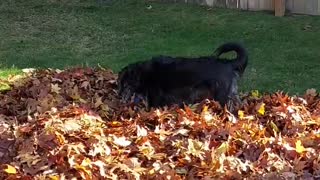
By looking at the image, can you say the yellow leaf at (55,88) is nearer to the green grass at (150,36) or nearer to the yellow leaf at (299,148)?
the green grass at (150,36)

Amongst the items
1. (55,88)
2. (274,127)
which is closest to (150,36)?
(55,88)

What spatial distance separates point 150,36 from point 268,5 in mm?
1932

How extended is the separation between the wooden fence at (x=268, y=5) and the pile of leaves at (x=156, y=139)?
4.17 metres

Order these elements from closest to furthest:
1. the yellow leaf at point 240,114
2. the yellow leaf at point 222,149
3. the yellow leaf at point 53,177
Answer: the yellow leaf at point 53,177 → the yellow leaf at point 222,149 → the yellow leaf at point 240,114

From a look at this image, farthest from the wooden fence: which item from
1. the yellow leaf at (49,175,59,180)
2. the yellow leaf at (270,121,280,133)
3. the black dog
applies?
the yellow leaf at (49,175,59,180)

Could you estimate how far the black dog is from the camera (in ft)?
15.8

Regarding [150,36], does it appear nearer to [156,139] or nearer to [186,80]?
[186,80]

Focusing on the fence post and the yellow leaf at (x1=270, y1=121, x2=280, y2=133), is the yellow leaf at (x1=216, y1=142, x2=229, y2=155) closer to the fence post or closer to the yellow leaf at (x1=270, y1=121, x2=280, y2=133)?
the yellow leaf at (x1=270, y1=121, x2=280, y2=133)

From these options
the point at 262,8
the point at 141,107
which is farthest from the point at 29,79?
the point at 262,8

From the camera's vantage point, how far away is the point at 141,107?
4.88m

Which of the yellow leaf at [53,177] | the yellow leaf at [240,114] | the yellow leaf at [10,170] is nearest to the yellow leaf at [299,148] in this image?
the yellow leaf at [240,114]

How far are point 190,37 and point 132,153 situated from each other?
4.68 m

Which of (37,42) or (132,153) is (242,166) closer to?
(132,153)

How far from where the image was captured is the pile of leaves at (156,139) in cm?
376
